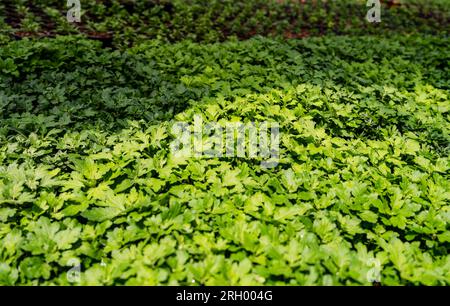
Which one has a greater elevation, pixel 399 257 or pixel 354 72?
pixel 354 72

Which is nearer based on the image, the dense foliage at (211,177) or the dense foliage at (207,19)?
the dense foliage at (211,177)

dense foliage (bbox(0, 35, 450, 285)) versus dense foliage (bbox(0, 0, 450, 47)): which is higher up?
dense foliage (bbox(0, 0, 450, 47))

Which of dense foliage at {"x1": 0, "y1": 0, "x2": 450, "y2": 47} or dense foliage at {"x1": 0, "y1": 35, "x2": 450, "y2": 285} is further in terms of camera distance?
dense foliage at {"x1": 0, "y1": 0, "x2": 450, "y2": 47}

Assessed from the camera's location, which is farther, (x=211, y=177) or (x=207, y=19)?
(x=207, y=19)

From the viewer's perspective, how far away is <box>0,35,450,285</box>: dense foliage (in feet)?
6.93

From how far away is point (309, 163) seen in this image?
123 inches

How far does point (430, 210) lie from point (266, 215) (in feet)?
3.80

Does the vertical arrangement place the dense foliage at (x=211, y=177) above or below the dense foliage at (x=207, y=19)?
below

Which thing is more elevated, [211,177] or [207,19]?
[207,19]

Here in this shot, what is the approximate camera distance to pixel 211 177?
280cm

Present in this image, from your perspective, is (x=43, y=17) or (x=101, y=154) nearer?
(x=101, y=154)

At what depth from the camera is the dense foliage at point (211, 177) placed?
2111 mm
